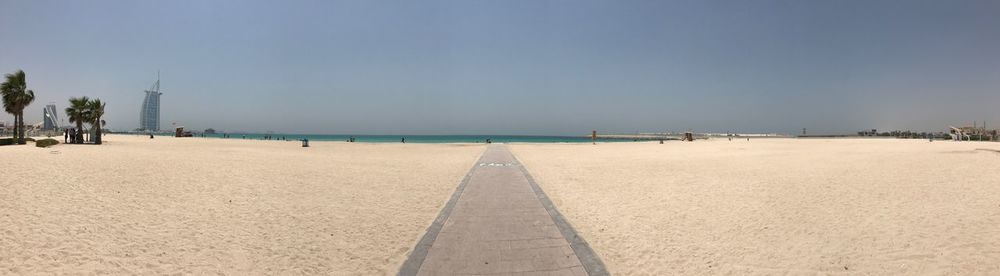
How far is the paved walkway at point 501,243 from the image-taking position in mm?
5543

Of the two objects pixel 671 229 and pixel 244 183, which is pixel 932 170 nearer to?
pixel 671 229

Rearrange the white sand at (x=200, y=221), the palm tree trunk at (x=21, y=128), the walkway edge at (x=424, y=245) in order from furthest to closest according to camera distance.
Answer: the palm tree trunk at (x=21, y=128)
the white sand at (x=200, y=221)
the walkway edge at (x=424, y=245)

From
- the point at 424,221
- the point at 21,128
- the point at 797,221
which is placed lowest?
the point at 424,221

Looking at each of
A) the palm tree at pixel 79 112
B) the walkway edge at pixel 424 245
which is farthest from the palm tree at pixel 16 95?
the walkway edge at pixel 424 245

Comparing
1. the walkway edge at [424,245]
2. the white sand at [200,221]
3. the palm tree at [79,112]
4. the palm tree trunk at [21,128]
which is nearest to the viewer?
the walkway edge at [424,245]

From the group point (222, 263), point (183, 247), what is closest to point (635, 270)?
point (222, 263)

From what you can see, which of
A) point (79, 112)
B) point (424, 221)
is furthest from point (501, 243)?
point (79, 112)

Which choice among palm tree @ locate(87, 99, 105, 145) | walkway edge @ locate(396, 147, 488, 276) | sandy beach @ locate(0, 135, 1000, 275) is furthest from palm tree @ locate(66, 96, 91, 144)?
walkway edge @ locate(396, 147, 488, 276)

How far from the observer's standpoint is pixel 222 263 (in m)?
5.77

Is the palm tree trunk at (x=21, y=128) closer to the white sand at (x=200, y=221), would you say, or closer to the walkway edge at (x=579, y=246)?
the white sand at (x=200, y=221)

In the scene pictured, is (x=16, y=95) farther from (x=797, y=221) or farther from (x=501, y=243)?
(x=797, y=221)

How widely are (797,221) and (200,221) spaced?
37.7ft

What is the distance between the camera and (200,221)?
26.1 ft

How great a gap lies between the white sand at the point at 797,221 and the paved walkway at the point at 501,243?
485 mm
